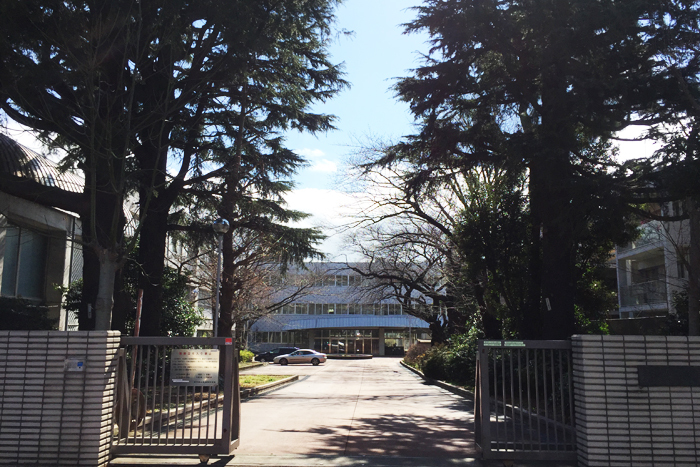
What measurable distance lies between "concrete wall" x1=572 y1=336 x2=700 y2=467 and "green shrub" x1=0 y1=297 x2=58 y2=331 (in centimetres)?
1476

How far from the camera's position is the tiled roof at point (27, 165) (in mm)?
16837

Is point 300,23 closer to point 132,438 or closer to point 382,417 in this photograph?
point 382,417

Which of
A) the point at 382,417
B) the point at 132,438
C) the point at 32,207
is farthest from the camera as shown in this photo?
the point at 32,207

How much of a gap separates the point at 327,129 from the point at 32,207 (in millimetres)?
9857

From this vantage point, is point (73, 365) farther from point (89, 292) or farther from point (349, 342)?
point (349, 342)

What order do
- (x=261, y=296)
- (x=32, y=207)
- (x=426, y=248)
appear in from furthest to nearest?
1. (x=261, y=296)
2. (x=426, y=248)
3. (x=32, y=207)

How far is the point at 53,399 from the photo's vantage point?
24.5ft

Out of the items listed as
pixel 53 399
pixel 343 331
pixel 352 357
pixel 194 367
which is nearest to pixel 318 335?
pixel 343 331

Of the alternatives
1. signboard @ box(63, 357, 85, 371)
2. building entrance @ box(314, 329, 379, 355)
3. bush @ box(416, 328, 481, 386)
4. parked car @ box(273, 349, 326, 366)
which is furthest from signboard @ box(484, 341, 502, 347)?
building entrance @ box(314, 329, 379, 355)

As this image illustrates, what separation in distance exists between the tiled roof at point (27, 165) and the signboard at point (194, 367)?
1000cm

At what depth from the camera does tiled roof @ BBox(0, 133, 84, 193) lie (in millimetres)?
16837

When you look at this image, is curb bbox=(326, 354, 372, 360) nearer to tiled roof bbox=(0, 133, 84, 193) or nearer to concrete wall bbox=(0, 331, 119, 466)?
tiled roof bbox=(0, 133, 84, 193)

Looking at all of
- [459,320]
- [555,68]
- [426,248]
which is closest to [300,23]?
[555,68]

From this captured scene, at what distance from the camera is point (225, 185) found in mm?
19359
